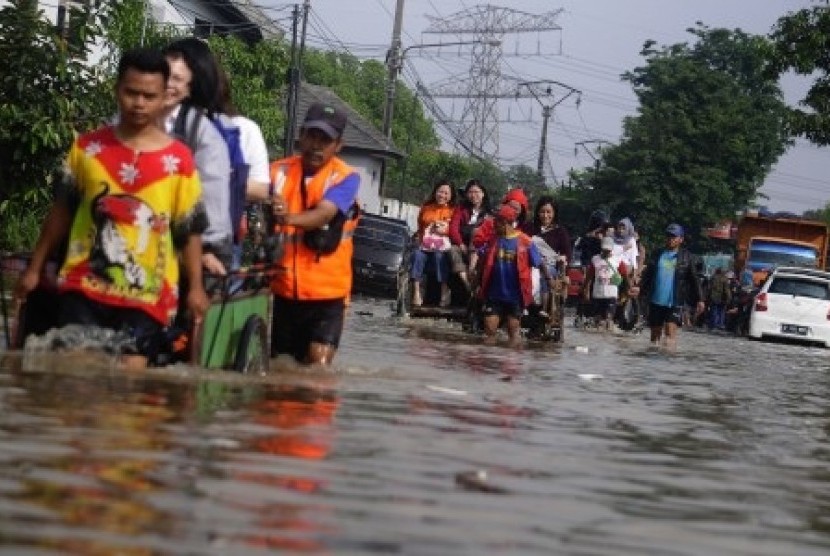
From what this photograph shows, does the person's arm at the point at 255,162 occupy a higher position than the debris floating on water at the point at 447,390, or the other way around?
the person's arm at the point at 255,162

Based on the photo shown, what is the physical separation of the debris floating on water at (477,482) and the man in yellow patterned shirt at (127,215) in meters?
2.33

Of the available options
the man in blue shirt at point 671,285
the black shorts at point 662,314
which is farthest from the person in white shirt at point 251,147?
the black shorts at point 662,314

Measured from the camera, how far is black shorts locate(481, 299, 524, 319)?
22.2m

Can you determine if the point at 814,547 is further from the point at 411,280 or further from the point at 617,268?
the point at 617,268

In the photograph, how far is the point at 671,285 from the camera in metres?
28.3

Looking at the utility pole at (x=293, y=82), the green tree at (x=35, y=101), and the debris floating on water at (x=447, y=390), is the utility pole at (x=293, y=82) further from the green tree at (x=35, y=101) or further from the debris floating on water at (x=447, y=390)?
the debris floating on water at (x=447, y=390)

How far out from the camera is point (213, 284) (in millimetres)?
10344

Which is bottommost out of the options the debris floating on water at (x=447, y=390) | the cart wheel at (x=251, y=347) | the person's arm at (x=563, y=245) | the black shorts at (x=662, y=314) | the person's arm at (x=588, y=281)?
the debris floating on water at (x=447, y=390)

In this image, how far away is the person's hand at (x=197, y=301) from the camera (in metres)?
9.72

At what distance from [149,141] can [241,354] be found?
1684mm

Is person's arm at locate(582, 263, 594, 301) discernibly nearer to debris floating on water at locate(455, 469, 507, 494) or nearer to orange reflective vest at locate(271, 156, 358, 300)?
orange reflective vest at locate(271, 156, 358, 300)

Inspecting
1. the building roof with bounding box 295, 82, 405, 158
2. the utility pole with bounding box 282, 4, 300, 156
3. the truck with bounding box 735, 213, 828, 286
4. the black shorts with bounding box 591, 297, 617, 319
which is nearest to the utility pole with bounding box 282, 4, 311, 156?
the utility pole with bounding box 282, 4, 300, 156

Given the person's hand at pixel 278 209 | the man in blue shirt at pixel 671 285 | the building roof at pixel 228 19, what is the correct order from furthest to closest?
the building roof at pixel 228 19
the man in blue shirt at pixel 671 285
the person's hand at pixel 278 209

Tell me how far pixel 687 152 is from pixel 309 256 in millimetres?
75647
